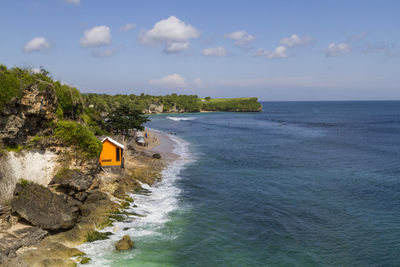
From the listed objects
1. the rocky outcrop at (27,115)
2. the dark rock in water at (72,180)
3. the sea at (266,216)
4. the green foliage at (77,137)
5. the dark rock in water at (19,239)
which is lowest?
the sea at (266,216)

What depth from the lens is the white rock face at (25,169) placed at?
21.4 m

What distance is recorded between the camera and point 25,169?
23.0 meters

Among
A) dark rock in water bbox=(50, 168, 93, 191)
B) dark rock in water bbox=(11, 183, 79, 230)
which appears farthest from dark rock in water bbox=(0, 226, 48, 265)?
dark rock in water bbox=(50, 168, 93, 191)

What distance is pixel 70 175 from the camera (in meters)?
24.8

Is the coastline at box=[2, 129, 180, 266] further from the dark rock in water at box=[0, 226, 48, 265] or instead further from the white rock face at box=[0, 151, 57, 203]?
the white rock face at box=[0, 151, 57, 203]

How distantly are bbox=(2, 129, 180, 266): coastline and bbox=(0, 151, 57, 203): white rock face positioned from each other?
3.03 m

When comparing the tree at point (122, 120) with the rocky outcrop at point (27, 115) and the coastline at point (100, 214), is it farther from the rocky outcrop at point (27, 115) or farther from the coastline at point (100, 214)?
the rocky outcrop at point (27, 115)

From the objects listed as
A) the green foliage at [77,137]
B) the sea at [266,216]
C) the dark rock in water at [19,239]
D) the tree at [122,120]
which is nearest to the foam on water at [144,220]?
the sea at [266,216]

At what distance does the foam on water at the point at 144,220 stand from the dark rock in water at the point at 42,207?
9.00 feet

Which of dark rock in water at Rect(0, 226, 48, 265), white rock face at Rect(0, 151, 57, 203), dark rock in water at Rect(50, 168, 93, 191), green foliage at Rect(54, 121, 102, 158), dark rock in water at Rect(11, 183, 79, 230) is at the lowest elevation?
dark rock in water at Rect(0, 226, 48, 265)

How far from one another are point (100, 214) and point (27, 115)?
1012cm

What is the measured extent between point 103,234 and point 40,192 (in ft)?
19.2

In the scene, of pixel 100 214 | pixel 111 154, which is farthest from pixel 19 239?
pixel 111 154

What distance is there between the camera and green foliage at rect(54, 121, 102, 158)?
1006 inches
